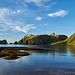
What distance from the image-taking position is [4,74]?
22.2 metres

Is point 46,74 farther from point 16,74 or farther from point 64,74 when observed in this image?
point 16,74

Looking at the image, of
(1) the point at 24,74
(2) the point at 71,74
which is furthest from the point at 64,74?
(1) the point at 24,74

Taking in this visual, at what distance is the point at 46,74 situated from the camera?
22172mm

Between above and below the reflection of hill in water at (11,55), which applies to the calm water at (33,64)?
below

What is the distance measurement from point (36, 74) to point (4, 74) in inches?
299

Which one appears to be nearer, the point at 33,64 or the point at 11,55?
the point at 33,64

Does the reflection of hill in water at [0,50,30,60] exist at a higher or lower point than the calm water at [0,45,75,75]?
higher

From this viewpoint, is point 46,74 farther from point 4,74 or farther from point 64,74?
point 4,74

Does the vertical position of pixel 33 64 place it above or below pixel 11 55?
below

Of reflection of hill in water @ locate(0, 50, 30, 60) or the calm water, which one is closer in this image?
the calm water

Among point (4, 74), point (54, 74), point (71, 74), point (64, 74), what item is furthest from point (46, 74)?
point (4, 74)

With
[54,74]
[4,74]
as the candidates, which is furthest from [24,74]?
[54,74]

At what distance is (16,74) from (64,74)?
11.4 m

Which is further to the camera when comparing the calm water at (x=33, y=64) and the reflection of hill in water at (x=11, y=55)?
the reflection of hill in water at (x=11, y=55)
